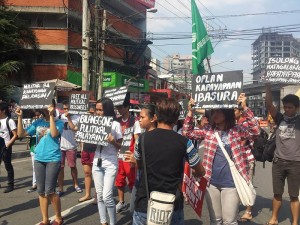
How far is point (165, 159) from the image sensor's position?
3201 millimetres

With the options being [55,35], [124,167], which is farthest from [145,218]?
[55,35]

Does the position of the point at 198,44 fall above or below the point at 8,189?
above

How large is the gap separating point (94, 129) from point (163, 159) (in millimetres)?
2353

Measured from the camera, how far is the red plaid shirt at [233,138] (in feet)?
13.6

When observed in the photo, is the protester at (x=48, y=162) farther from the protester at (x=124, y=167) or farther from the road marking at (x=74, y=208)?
the protester at (x=124, y=167)

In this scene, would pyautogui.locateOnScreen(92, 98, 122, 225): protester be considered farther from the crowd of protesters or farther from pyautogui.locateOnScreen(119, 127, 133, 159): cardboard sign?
pyautogui.locateOnScreen(119, 127, 133, 159): cardboard sign

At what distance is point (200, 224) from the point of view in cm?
574

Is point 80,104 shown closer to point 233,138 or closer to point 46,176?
point 46,176

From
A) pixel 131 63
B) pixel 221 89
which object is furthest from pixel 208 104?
pixel 131 63

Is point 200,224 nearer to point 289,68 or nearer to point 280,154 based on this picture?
point 280,154

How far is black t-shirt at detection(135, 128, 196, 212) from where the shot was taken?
321 centimetres

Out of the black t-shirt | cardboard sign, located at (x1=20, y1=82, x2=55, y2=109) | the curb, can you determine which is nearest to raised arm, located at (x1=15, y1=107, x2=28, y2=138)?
cardboard sign, located at (x1=20, y1=82, x2=55, y2=109)

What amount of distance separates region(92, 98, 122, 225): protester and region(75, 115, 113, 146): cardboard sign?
90 mm

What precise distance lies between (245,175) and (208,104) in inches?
34.4
